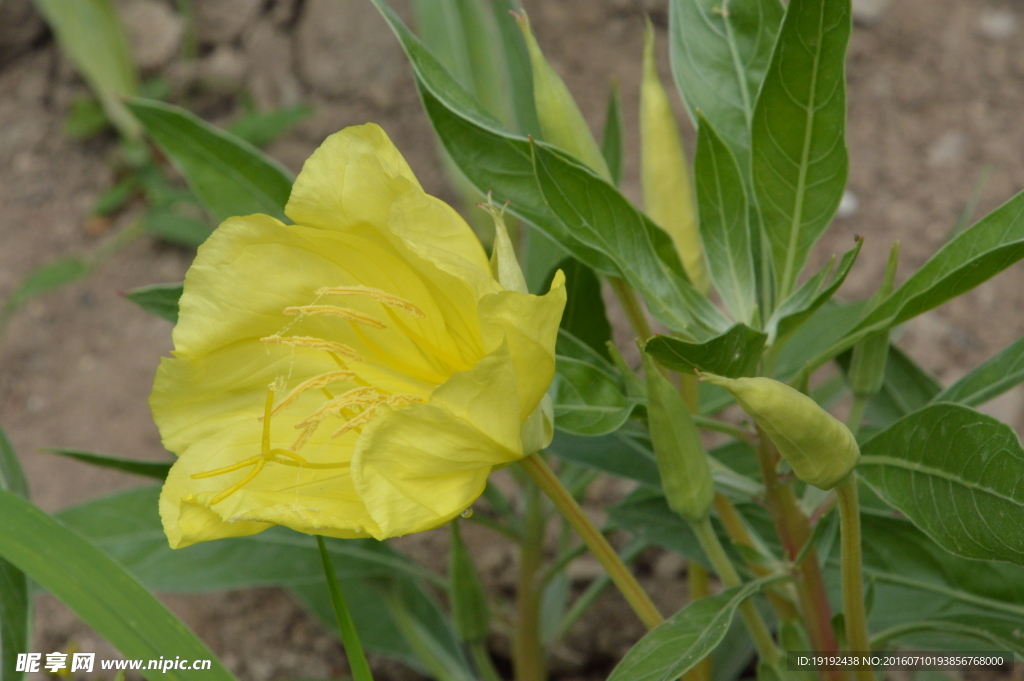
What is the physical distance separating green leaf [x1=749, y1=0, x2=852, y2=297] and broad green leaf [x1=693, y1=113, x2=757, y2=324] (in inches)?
1.5

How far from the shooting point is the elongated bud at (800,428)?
1.95ft

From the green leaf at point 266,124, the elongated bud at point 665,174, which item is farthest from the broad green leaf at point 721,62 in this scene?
the green leaf at point 266,124

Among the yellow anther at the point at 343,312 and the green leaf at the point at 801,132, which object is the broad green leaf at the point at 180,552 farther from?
the green leaf at the point at 801,132

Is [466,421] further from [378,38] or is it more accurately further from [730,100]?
[378,38]

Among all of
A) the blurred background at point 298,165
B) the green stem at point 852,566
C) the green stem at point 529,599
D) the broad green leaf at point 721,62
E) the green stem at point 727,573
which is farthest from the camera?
the blurred background at point 298,165

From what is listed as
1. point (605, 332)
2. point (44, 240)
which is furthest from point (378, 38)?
point (605, 332)

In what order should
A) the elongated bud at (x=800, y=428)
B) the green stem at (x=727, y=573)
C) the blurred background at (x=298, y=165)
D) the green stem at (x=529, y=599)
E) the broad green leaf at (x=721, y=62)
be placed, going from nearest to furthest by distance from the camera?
the elongated bud at (x=800, y=428) < the green stem at (x=727, y=573) < the broad green leaf at (x=721, y=62) < the green stem at (x=529, y=599) < the blurred background at (x=298, y=165)

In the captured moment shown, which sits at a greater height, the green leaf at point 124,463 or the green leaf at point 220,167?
the green leaf at point 220,167

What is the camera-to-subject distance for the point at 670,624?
81cm

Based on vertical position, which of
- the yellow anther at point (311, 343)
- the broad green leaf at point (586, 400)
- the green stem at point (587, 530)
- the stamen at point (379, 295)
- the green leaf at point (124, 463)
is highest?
the stamen at point (379, 295)

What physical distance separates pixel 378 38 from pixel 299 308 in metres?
1.78

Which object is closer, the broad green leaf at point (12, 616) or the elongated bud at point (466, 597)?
the broad green leaf at point (12, 616)

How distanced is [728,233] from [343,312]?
0.40 meters

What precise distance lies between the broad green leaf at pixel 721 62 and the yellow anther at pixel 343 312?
1.33 feet
